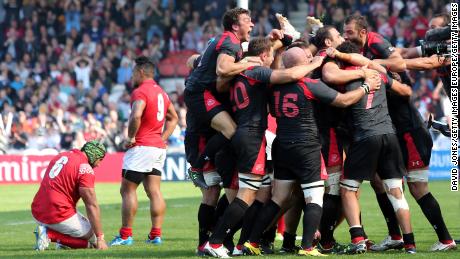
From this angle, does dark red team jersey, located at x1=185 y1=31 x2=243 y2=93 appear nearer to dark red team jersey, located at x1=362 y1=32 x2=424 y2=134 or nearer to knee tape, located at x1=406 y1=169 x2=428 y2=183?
dark red team jersey, located at x1=362 y1=32 x2=424 y2=134

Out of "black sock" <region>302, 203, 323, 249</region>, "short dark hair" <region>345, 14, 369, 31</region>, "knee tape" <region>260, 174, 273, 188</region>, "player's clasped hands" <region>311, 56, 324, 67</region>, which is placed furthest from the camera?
"short dark hair" <region>345, 14, 369, 31</region>

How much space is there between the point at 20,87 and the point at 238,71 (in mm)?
23161

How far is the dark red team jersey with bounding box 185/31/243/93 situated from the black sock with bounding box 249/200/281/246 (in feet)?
4.83

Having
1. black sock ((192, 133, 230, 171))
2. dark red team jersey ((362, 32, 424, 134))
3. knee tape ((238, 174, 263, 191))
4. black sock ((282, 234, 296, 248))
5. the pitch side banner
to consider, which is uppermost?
dark red team jersey ((362, 32, 424, 134))

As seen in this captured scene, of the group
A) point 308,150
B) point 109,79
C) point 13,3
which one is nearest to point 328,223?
point 308,150

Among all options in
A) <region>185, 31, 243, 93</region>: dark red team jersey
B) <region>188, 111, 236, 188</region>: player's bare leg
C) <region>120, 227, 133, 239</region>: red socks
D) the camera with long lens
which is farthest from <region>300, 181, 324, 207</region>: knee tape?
<region>120, 227, 133, 239</region>: red socks

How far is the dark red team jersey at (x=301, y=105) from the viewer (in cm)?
1067

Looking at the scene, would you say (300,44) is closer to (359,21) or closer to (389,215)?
(359,21)

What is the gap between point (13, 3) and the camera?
35.8m

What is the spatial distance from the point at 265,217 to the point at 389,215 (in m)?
1.81

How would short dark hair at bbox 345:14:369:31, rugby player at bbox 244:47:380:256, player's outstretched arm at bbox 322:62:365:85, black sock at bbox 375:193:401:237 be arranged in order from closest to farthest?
rugby player at bbox 244:47:380:256 → player's outstretched arm at bbox 322:62:365:85 → short dark hair at bbox 345:14:369:31 → black sock at bbox 375:193:401:237

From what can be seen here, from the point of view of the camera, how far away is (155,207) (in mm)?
13227

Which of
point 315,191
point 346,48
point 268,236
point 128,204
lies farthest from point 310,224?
point 128,204

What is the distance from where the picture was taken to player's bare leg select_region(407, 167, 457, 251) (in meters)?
11.2
